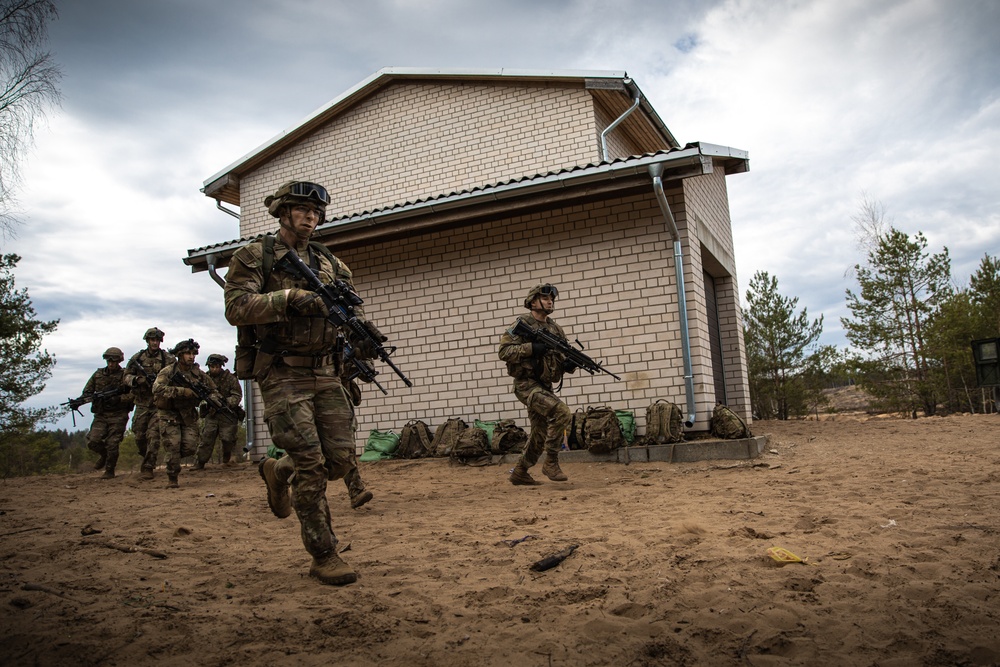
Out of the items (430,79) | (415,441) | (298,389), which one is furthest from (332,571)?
(430,79)

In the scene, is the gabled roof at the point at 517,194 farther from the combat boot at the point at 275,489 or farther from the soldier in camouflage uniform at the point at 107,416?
the combat boot at the point at 275,489

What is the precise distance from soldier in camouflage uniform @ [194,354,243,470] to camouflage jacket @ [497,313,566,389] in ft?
19.6

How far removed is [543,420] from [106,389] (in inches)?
289

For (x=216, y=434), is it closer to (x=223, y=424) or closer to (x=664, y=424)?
(x=223, y=424)

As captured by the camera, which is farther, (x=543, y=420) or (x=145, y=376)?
(x=145, y=376)

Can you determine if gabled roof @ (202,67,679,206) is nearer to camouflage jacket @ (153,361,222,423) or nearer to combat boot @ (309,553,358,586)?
camouflage jacket @ (153,361,222,423)

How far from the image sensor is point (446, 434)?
8398 millimetres

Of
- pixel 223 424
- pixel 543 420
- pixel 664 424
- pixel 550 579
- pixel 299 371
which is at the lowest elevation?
pixel 550 579

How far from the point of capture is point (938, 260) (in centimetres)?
1758

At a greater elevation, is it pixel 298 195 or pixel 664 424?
pixel 298 195

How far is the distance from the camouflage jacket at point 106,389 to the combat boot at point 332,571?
792cm

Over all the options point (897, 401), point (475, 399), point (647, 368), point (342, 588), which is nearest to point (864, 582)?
point (342, 588)

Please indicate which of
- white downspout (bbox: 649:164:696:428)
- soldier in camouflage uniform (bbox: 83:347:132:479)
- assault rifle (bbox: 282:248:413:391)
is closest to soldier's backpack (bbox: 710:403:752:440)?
white downspout (bbox: 649:164:696:428)

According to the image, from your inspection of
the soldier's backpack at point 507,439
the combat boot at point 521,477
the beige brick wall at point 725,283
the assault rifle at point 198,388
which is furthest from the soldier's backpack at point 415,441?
the beige brick wall at point 725,283
